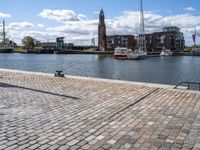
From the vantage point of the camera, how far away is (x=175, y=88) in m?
13.2

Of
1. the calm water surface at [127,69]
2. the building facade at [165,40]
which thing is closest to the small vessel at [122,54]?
the calm water surface at [127,69]

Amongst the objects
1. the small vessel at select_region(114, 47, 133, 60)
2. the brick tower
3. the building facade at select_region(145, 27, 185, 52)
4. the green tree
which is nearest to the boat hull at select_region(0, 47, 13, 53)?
the green tree

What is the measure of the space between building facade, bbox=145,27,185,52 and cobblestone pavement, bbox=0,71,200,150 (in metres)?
142

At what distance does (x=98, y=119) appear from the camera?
788 cm

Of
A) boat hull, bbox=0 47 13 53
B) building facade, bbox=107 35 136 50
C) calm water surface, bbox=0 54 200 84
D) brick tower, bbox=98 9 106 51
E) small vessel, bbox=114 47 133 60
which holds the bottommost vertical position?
calm water surface, bbox=0 54 200 84

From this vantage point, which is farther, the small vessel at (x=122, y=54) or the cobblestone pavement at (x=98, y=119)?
the small vessel at (x=122, y=54)

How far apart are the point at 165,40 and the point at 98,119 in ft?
484

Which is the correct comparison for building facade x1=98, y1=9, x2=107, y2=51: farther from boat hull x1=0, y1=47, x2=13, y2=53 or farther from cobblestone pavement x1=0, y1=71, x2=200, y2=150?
cobblestone pavement x1=0, y1=71, x2=200, y2=150

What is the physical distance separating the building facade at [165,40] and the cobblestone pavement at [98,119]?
142 meters

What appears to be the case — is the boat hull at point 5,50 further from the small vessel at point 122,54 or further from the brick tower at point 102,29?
the small vessel at point 122,54

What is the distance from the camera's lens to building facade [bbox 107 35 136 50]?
161875mm

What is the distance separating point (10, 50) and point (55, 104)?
176309mm

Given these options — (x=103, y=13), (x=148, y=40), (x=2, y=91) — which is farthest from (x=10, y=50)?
(x=2, y=91)

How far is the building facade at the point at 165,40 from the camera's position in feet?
489
